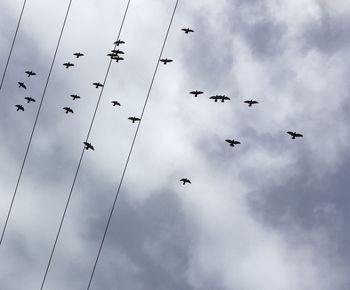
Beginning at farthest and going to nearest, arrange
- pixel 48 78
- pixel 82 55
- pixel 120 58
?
1. pixel 82 55
2. pixel 120 58
3. pixel 48 78

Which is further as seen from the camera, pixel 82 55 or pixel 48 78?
pixel 82 55

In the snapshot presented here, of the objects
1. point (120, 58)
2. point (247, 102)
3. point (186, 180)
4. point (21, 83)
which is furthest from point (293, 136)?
point (21, 83)

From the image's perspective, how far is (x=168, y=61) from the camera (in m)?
92.4

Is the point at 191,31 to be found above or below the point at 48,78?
above

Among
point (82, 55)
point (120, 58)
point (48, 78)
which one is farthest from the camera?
point (82, 55)

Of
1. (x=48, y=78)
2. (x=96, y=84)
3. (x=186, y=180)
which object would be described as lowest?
(x=48, y=78)

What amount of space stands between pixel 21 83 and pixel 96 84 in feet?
30.7

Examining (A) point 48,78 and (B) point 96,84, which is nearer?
(A) point 48,78

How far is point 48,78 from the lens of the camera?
2479 inches

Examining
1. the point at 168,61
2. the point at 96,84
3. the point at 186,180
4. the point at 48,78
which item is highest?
the point at 168,61

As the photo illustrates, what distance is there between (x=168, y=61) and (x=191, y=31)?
4.93 meters

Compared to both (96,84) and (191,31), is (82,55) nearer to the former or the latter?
(96,84)

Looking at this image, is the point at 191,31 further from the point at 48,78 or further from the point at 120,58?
the point at 48,78

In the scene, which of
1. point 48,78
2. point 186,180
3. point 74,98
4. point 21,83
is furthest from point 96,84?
point 48,78
